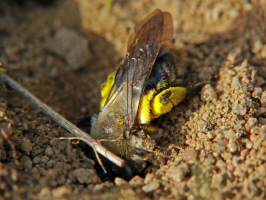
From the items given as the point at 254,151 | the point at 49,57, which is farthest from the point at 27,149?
the point at 254,151

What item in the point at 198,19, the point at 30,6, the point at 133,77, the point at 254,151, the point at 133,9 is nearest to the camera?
the point at 254,151

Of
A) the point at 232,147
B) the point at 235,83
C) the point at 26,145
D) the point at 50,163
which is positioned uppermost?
the point at 235,83

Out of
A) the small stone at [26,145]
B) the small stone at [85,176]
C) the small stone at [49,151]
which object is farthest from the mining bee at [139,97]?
the small stone at [26,145]

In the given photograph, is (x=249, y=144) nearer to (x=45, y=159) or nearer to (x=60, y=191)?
(x=60, y=191)

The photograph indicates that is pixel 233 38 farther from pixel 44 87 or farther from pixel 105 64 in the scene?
pixel 44 87

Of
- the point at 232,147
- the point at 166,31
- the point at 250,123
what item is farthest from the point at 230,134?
the point at 166,31

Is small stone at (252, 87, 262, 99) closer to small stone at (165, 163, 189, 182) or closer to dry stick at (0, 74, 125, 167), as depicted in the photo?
small stone at (165, 163, 189, 182)
